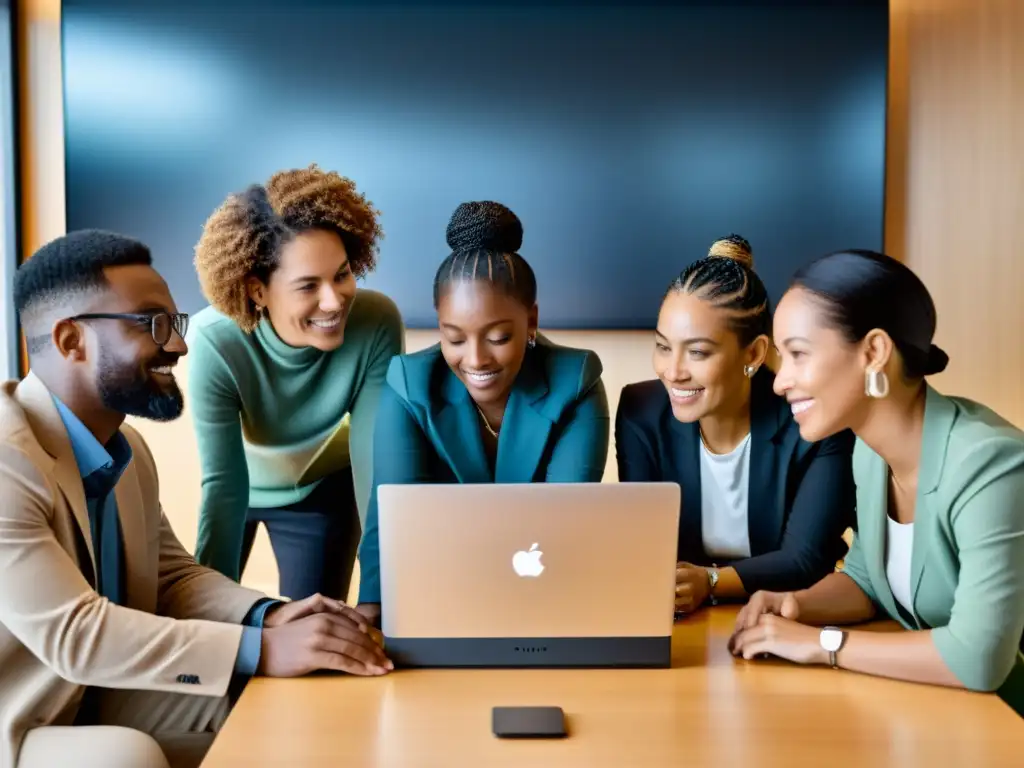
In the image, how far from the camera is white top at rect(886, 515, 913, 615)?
1.88 m

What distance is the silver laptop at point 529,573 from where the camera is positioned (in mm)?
1666

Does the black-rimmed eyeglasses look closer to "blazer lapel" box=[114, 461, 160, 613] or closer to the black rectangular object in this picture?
"blazer lapel" box=[114, 461, 160, 613]

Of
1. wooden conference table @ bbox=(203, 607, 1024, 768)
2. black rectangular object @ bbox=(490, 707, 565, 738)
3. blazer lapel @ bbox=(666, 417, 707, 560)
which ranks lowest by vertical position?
wooden conference table @ bbox=(203, 607, 1024, 768)

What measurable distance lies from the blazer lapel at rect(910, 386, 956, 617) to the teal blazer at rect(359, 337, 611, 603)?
2.16 ft

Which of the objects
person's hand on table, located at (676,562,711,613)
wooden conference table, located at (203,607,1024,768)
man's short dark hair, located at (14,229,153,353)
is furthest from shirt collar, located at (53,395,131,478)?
person's hand on table, located at (676,562,711,613)

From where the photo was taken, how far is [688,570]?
2061 mm

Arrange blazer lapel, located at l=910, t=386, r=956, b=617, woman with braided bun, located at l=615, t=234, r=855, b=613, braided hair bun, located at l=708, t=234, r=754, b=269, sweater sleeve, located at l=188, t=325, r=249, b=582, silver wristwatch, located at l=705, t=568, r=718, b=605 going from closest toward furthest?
blazer lapel, located at l=910, t=386, r=956, b=617, silver wristwatch, located at l=705, t=568, r=718, b=605, woman with braided bun, located at l=615, t=234, r=855, b=613, sweater sleeve, located at l=188, t=325, r=249, b=582, braided hair bun, located at l=708, t=234, r=754, b=269

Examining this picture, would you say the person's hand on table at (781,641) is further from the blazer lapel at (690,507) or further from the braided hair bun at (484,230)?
the braided hair bun at (484,230)

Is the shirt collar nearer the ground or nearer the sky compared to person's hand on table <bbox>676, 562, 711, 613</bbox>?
nearer the sky

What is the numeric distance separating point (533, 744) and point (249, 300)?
1552 mm

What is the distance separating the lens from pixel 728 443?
2.36 metres

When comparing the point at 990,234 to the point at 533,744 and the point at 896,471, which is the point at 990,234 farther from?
the point at 533,744

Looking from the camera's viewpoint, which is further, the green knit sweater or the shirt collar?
the green knit sweater

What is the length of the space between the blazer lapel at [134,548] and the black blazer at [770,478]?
0.94 m
